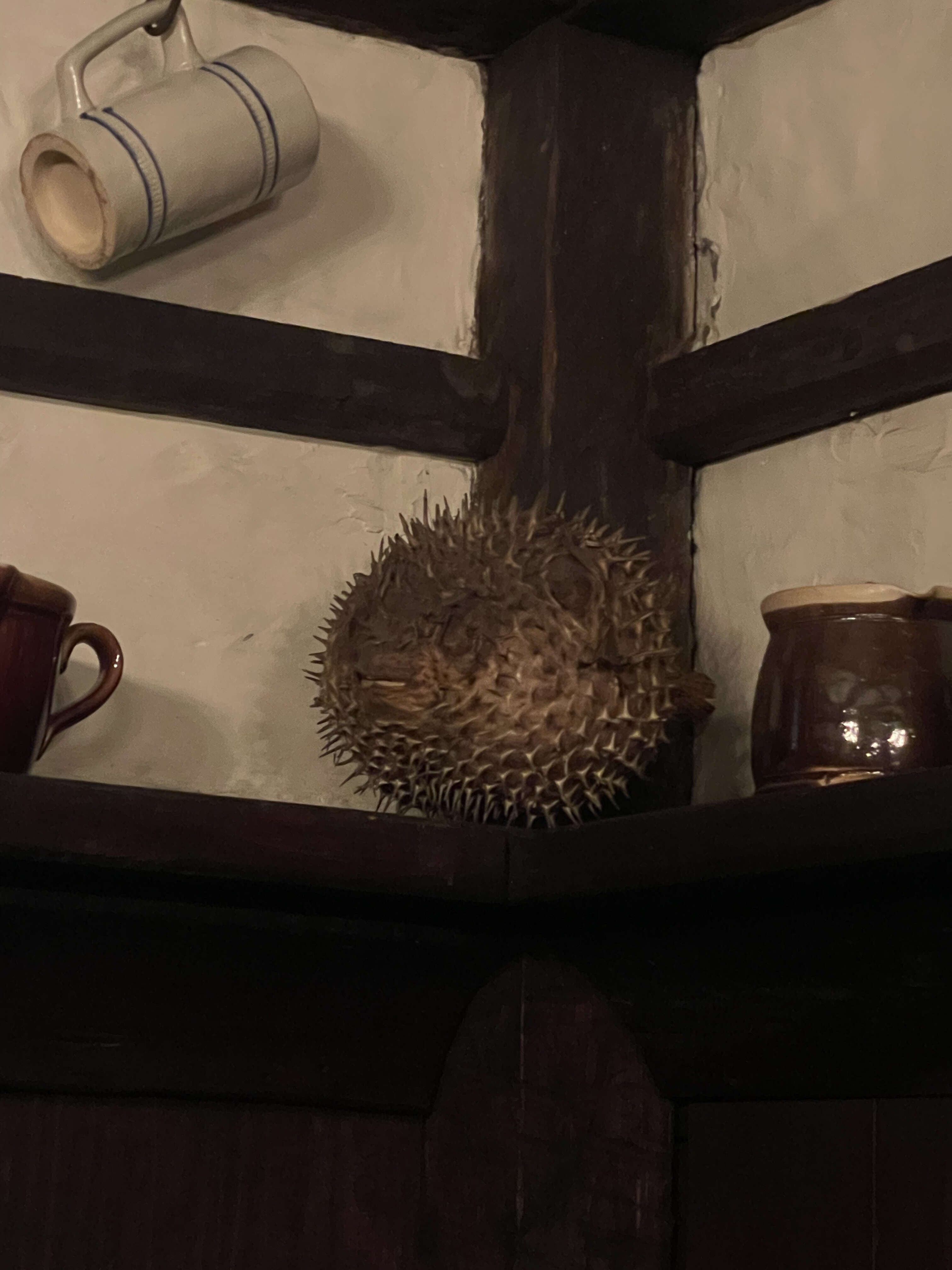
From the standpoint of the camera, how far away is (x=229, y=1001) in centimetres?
105

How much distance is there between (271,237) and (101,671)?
0.36 m

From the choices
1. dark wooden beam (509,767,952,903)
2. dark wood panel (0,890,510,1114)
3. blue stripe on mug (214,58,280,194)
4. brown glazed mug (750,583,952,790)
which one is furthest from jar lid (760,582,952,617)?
blue stripe on mug (214,58,280,194)

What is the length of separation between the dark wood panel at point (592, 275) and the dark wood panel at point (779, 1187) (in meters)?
0.23

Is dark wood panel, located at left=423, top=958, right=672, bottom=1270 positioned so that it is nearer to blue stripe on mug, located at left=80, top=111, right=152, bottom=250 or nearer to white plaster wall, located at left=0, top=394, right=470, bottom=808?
white plaster wall, located at left=0, top=394, right=470, bottom=808

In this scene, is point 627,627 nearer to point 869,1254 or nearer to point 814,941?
point 814,941

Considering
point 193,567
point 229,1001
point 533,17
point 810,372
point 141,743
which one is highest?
point 533,17

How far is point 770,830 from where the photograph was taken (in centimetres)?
82

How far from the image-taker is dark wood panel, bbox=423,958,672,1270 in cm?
103

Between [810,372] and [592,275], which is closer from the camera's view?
[810,372]

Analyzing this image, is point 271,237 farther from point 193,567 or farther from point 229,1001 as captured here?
point 229,1001

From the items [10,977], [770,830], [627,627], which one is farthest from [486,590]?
[10,977]

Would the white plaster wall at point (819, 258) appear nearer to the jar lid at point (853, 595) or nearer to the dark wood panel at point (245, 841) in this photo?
the jar lid at point (853, 595)

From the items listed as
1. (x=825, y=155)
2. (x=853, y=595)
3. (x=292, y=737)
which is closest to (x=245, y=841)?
(x=292, y=737)

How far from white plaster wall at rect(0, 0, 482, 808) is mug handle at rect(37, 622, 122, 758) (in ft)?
0.32
